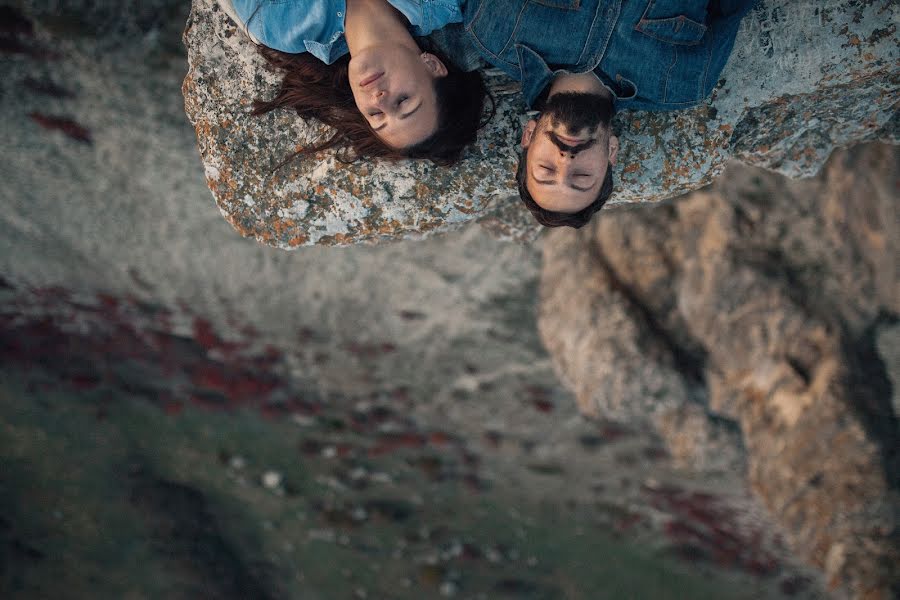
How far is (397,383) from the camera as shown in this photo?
222 inches

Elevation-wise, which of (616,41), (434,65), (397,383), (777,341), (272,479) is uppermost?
(616,41)

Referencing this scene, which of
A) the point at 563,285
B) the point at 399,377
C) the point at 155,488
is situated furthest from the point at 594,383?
the point at 155,488

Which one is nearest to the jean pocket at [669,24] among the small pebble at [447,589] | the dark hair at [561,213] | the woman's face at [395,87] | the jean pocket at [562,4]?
the jean pocket at [562,4]

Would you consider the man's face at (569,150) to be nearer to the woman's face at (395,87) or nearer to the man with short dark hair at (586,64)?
the man with short dark hair at (586,64)

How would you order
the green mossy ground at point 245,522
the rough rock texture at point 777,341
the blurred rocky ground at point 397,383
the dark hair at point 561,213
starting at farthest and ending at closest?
the green mossy ground at point 245,522 → the blurred rocky ground at point 397,383 → the rough rock texture at point 777,341 → the dark hair at point 561,213

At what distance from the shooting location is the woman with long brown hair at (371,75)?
2.13 meters

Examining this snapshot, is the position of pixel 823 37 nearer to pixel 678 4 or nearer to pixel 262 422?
pixel 678 4

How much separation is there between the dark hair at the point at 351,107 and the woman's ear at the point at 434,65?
31 millimetres

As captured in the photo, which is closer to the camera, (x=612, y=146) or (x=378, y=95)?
(x=378, y=95)

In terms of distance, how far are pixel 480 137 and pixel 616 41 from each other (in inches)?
25.9

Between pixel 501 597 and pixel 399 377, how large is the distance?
2.88 meters

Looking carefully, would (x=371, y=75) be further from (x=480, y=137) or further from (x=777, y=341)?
(x=777, y=341)

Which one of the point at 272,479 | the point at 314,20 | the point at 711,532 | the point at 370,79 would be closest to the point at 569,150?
the point at 370,79

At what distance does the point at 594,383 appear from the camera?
390 cm
